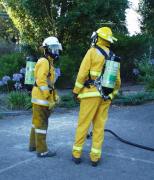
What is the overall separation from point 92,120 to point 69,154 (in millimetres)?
796

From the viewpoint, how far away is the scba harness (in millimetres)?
7352

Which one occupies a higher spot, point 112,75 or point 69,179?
point 112,75

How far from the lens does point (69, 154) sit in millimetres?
8094

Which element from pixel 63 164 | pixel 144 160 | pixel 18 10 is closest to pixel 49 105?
pixel 63 164

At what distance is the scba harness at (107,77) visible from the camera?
7.35 metres

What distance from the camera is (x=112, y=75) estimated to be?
24.2 ft

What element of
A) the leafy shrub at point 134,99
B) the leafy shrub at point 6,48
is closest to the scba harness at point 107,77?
the leafy shrub at point 134,99

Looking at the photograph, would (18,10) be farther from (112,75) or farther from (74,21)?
(112,75)

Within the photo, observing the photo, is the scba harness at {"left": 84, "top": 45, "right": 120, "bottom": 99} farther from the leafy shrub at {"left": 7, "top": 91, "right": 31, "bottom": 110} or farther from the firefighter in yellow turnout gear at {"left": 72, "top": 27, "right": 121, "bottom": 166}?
the leafy shrub at {"left": 7, "top": 91, "right": 31, "bottom": 110}

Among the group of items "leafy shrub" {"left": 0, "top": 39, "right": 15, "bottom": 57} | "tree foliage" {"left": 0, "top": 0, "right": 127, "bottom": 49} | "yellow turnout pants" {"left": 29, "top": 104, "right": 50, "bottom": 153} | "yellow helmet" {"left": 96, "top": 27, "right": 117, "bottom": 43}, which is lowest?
"yellow turnout pants" {"left": 29, "top": 104, "right": 50, "bottom": 153}

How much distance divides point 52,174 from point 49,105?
1209mm

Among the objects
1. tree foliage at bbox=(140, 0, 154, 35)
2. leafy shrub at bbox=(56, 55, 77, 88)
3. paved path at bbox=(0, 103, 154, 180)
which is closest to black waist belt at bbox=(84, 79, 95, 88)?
paved path at bbox=(0, 103, 154, 180)

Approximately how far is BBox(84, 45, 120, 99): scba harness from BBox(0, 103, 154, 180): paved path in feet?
3.76

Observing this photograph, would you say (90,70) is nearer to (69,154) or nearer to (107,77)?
(107,77)
